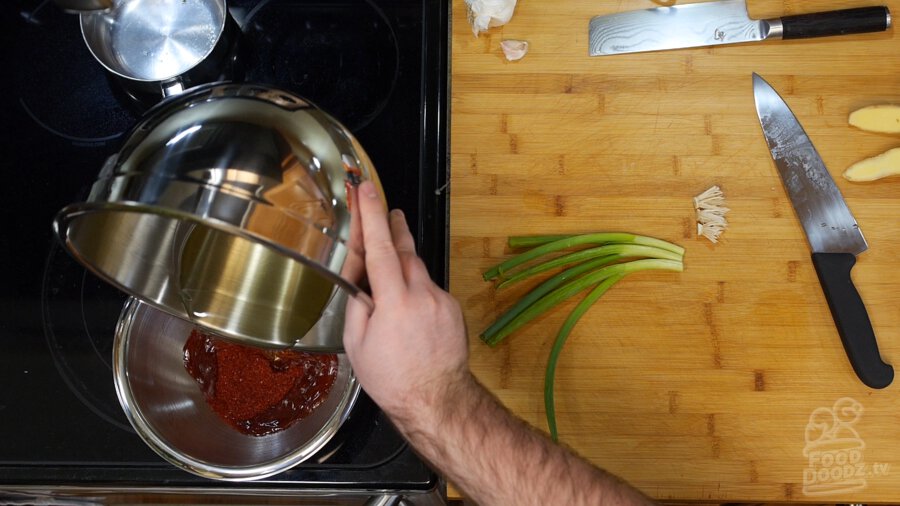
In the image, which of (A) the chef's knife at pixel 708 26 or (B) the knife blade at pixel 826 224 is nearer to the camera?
(B) the knife blade at pixel 826 224

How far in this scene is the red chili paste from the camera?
1266mm

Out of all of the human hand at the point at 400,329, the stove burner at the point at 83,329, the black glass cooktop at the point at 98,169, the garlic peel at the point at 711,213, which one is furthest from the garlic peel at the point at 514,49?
the stove burner at the point at 83,329

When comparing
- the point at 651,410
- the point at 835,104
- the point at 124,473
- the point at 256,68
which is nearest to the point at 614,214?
the point at 651,410

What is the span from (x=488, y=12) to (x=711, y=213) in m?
0.60

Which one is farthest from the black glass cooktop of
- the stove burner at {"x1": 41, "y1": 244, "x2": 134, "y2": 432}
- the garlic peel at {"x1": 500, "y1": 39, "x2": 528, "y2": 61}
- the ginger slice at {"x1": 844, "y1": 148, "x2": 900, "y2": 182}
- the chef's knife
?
the ginger slice at {"x1": 844, "y1": 148, "x2": 900, "y2": 182}

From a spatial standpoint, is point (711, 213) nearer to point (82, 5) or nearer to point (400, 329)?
point (400, 329)

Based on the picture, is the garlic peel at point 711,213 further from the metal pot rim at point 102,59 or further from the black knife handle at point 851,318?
the metal pot rim at point 102,59

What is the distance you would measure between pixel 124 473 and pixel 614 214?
3.36ft

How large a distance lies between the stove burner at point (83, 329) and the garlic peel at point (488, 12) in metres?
0.88

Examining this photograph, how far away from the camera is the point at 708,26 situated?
1491 millimetres

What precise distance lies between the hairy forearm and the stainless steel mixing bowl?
0.27 m

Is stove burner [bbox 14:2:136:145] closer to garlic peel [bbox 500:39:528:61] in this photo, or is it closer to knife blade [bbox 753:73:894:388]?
garlic peel [bbox 500:39:528:61]

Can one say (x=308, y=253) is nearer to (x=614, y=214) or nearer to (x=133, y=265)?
(x=133, y=265)

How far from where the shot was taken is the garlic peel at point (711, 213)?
1.43m
